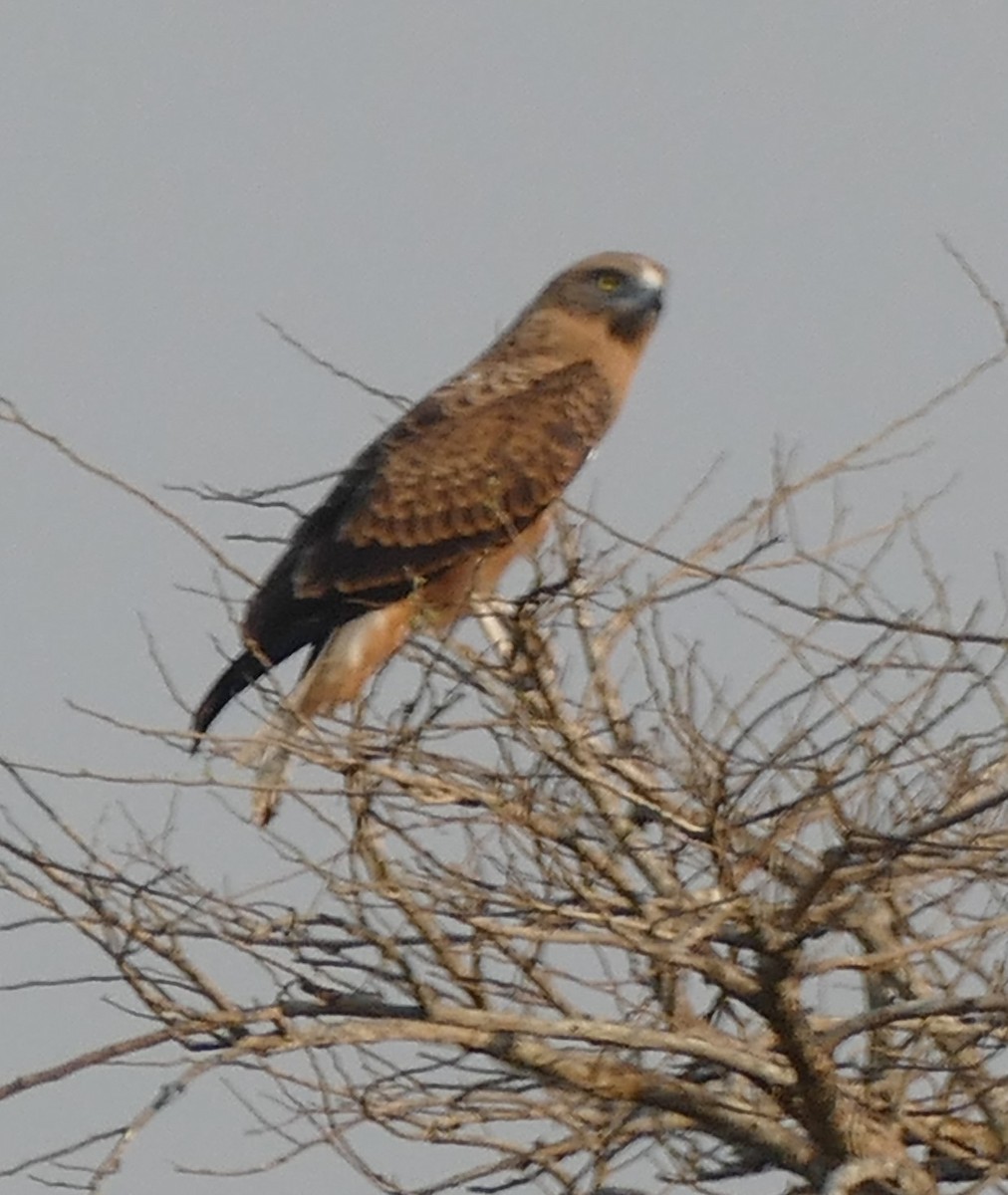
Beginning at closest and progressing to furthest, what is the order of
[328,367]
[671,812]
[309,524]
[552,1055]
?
[671,812], [552,1055], [328,367], [309,524]

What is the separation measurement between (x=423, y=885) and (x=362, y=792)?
296 millimetres

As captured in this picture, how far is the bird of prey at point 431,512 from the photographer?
26.9 feet

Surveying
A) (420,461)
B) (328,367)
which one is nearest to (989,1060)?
(328,367)

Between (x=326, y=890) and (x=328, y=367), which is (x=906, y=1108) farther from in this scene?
(x=328, y=367)

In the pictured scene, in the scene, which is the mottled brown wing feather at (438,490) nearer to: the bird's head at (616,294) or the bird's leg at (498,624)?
the bird's head at (616,294)

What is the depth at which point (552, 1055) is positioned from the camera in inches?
235

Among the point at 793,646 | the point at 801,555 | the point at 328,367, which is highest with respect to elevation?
the point at 328,367

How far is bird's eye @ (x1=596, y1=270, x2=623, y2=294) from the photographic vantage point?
9938 mm

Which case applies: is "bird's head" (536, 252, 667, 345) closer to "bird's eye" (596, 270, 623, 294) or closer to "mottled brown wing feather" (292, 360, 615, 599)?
"bird's eye" (596, 270, 623, 294)

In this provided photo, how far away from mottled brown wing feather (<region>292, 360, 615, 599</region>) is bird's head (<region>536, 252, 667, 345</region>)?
863mm

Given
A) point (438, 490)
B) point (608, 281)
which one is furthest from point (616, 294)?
point (438, 490)

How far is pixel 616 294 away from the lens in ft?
32.6

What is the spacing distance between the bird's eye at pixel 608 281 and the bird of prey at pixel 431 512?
0.94 ft

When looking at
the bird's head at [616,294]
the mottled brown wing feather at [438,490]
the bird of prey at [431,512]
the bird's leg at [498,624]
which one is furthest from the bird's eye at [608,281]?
the bird's leg at [498,624]
